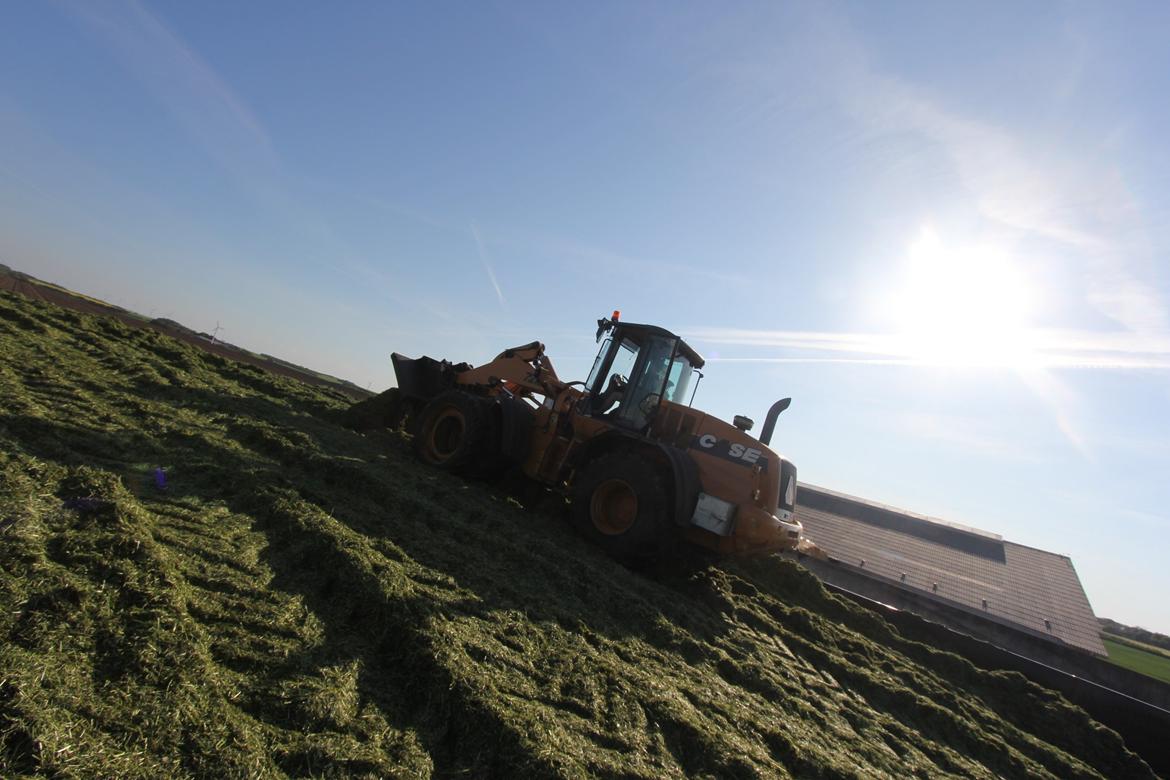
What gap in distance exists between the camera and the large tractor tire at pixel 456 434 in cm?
702

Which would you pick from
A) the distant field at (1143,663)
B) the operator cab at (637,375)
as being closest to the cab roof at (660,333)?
the operator cab at (637,375)

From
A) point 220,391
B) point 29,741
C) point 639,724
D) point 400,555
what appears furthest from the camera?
point 220,391

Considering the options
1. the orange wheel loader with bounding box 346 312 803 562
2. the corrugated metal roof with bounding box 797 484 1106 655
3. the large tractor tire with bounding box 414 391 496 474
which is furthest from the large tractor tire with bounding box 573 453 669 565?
the corrugated metal roof with bounding box 797 484 1106 655

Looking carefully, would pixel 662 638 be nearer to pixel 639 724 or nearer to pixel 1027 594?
pixel 639 724

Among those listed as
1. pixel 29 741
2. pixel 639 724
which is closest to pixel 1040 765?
pixel 639 724

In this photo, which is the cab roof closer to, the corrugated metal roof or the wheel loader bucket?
the wheel loader bucket

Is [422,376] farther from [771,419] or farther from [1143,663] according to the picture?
[1143,663]

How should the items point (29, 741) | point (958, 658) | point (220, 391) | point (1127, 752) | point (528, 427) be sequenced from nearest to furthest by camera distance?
point (29, 741)
point (1127, 752)
point (958, 658)
point (528, 427)
point (220, 391)

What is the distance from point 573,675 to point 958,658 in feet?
16.8

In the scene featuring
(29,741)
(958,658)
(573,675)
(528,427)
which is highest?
(528,427)

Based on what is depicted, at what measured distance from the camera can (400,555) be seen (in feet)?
12.4

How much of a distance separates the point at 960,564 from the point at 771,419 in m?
11.2

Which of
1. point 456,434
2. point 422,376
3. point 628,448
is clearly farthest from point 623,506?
point 422,376

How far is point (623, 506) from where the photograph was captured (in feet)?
20.6
